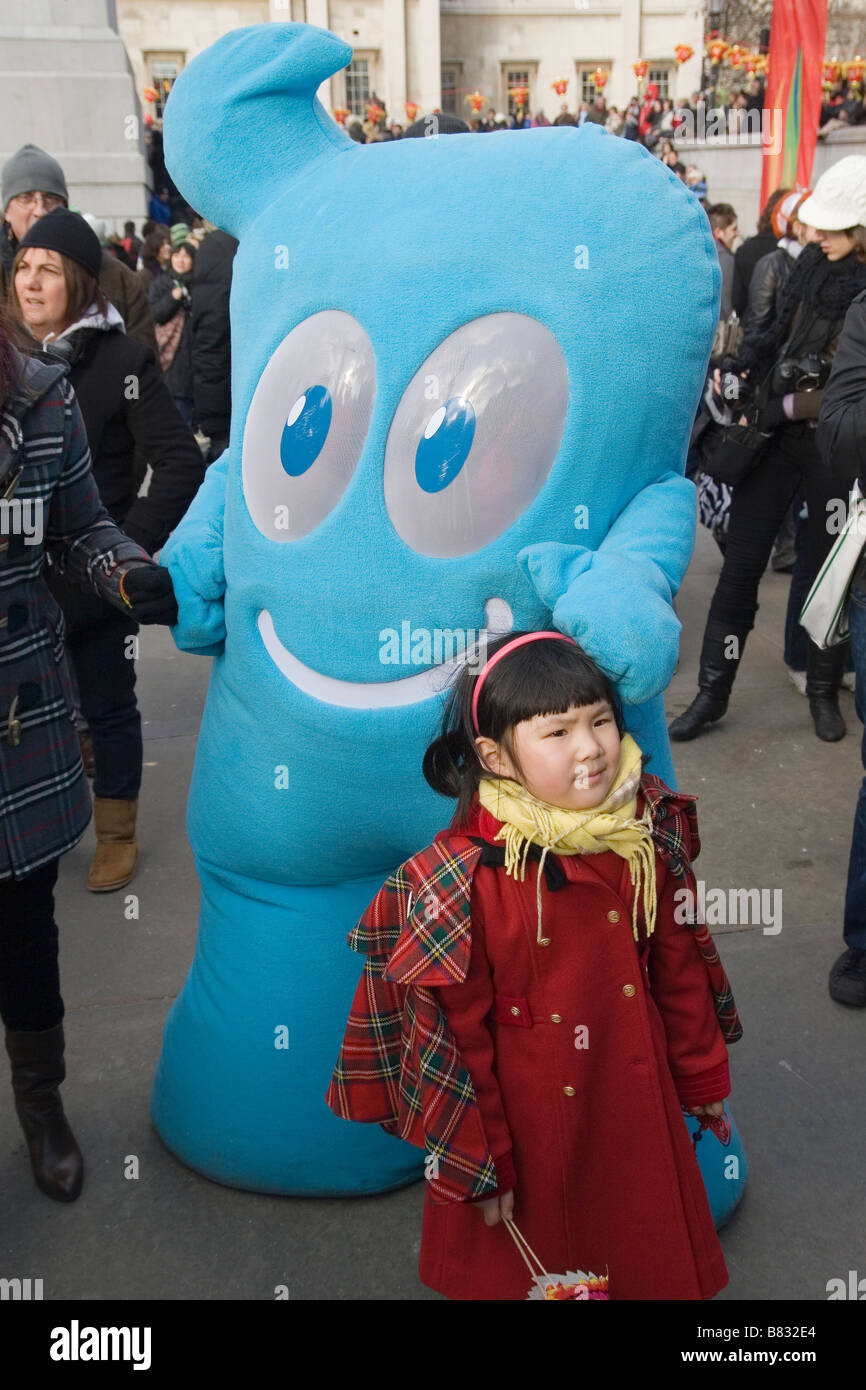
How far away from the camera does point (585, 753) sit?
1744mm

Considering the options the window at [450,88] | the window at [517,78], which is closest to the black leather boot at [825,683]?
the window at [450,88]

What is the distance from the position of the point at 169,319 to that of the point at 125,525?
14.7 feet

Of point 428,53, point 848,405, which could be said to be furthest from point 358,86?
point 848,405

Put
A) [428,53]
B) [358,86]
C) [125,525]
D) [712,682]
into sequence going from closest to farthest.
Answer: [125,525] → [712,682] → [428,53] → [358,86]

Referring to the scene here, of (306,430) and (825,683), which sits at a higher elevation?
(306,430)

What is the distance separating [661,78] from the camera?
3850 centimetres

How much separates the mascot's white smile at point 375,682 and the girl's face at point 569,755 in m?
0.34

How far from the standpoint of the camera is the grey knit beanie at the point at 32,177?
15.3 feet

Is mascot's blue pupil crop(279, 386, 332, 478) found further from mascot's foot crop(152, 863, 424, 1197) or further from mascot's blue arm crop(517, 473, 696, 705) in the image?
mascot's foot crop(152, 863, 424, 1197)

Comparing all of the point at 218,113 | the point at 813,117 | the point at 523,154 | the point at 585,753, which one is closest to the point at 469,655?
the point at 585,753

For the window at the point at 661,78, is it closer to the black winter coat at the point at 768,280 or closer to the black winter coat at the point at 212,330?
the black winter coat at the point at 212,330

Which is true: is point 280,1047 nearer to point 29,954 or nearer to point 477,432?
A: point 29,954

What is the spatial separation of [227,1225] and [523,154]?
6.46 feet
